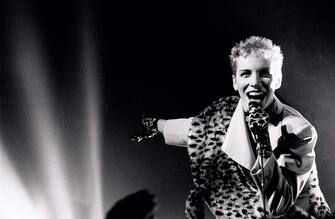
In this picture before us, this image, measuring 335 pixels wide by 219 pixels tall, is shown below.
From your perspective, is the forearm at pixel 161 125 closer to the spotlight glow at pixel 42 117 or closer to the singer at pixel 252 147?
the singer at pixel 252 147

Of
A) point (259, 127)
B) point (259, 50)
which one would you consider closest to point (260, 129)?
point (259, 127)

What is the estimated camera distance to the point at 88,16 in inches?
113

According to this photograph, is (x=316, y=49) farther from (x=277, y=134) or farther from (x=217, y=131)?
(x=217, y=131)

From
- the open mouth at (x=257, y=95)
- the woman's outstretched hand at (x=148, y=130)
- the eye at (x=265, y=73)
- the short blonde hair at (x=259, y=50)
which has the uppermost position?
the short blonde hair at (x=259, y=50)

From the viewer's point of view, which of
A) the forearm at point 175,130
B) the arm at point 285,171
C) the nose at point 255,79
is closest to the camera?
the arm at point 285,171

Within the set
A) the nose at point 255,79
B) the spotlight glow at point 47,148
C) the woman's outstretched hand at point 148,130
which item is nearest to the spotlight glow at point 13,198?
the spotlight glow at point 47,148

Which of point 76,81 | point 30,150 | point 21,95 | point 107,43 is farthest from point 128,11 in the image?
→ point 30,150

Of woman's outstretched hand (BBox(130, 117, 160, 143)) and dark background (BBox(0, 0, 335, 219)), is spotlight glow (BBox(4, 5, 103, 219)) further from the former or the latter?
woman's outstretched hand (BBox(130, 117, 160, 143))

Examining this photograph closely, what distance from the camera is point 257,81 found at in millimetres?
2555

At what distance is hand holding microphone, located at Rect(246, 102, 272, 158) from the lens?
8.14ft

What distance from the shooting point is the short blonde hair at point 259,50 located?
2.61 metres

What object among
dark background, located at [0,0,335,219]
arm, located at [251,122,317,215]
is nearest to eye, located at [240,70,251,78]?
dark background, located at [0,0,335,219]

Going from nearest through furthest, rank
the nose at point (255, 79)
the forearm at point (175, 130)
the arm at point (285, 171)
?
1. the arm at point (285, 171)
2. the nose at point (255, 79)
3. the forearm at point (175, 130)

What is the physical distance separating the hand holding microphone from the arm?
0.04 metres
